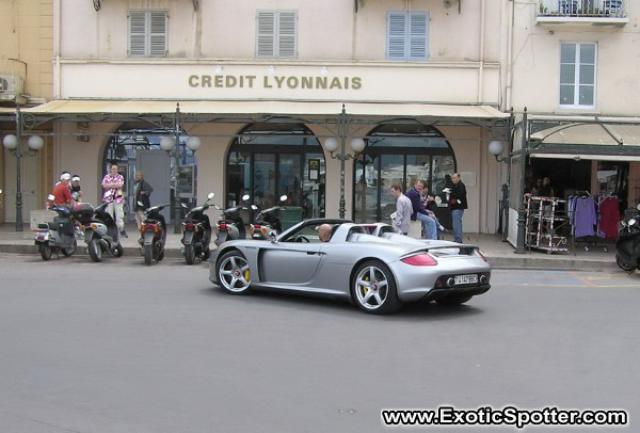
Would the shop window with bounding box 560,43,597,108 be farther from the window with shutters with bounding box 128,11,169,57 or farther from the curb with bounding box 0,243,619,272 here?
the window with shutters with bounding box 128,11,169,57

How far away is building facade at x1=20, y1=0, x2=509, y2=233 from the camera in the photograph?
64.5 ft

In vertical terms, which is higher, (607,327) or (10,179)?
(10,179)

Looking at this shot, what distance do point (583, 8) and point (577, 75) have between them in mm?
1783

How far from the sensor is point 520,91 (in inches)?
776

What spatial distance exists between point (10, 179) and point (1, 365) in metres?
17.3

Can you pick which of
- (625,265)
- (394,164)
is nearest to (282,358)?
(625,265)

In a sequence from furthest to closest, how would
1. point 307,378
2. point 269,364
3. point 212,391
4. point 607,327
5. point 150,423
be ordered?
point 607,327 < point 269,364 < point 307,378 < point 212,391 < point 150,423

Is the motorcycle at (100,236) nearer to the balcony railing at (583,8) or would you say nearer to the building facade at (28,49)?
the building facade at (28,49)

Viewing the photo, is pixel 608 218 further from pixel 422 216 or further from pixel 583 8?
pixel 583 8

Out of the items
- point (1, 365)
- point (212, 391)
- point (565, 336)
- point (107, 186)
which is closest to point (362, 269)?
point (565, 336)

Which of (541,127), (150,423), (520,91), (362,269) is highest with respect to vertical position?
(520,91)

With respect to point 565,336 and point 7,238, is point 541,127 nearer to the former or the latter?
point 565,336

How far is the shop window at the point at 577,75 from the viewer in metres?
19.6

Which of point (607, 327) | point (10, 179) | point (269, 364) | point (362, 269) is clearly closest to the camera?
point (269, 364)
